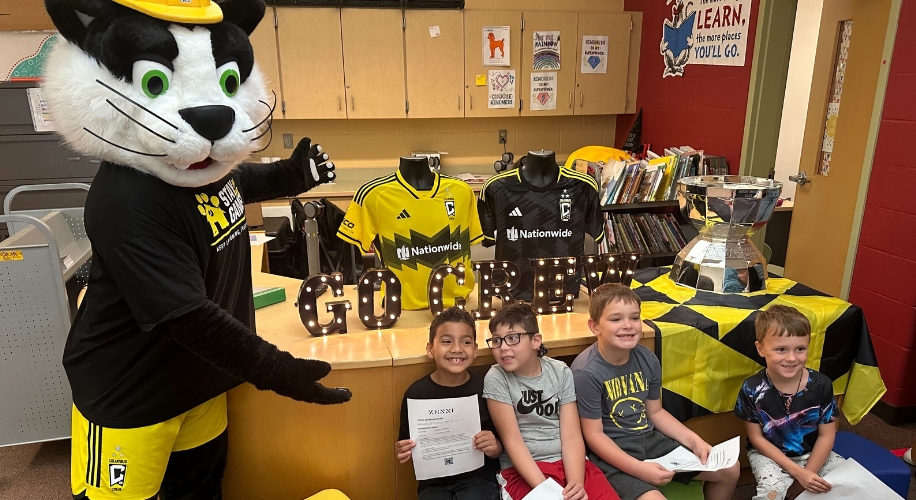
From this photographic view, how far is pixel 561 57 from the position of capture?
4777 mm

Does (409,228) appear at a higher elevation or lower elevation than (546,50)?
lower

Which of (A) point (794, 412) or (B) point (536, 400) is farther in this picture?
(A) point (794, 412)

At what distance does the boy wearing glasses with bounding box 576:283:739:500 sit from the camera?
1.77 m

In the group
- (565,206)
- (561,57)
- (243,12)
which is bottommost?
(565,206)

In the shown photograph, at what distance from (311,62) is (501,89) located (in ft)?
4.79

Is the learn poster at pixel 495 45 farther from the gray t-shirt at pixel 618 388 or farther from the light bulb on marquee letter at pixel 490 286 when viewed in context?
the gray t-shirt at pixel 618 388

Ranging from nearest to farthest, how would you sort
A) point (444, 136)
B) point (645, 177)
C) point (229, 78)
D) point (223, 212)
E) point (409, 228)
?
point (229, 78)
point (223, 212)
point (409, 228)
point (645, 177)
point (444, 136)

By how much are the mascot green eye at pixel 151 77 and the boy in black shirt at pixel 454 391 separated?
93 cm

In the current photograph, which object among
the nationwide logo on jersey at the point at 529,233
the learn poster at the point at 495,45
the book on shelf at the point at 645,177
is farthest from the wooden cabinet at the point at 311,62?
the nationwide logo on jersey at the point at 529,233

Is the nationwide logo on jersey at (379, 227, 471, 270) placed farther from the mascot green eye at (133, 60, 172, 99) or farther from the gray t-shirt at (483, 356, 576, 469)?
the mascot green eye at (133, 60, 172, 99)

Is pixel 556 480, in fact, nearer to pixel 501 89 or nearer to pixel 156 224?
pixel 156 224

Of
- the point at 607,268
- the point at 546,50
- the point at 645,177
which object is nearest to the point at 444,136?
the point at 546,50

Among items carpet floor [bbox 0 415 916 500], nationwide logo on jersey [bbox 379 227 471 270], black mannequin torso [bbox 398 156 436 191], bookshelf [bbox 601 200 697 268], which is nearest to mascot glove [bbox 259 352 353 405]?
nationwide logo on jersey [bbox 379 227 471 270]

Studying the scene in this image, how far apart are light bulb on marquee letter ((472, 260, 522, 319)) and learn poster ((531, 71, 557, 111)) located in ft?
9.99
